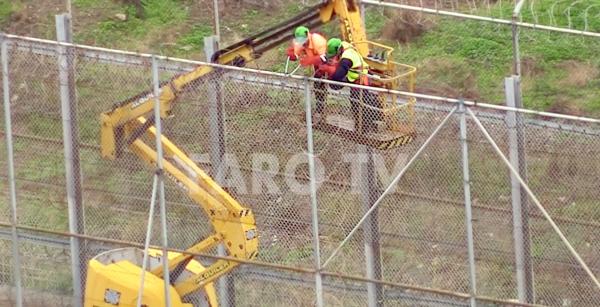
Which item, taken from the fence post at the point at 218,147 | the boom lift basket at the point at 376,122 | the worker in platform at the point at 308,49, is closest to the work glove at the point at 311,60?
the worker in platform at the point at 308,49

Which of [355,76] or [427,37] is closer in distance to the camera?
[355,76]

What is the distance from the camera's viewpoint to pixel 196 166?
25.1 m

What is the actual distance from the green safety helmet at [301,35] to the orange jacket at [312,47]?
0.15 ft

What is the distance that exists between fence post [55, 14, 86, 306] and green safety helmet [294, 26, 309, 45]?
7.70 feet

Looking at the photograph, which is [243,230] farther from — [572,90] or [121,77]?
[572,90]

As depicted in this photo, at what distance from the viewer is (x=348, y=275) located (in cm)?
2433

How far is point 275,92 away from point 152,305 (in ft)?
8.60

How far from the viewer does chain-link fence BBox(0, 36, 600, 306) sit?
2359 cm

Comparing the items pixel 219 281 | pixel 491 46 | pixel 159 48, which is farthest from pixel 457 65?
pixel 219 281

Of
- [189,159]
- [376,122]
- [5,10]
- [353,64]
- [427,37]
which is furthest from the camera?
[5,10]

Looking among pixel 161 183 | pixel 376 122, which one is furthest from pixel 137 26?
pixel 376 122

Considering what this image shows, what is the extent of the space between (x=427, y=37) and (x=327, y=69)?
6431 millimetres

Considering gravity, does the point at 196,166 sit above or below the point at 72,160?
below

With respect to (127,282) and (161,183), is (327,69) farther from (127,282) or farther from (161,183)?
(127,282)
